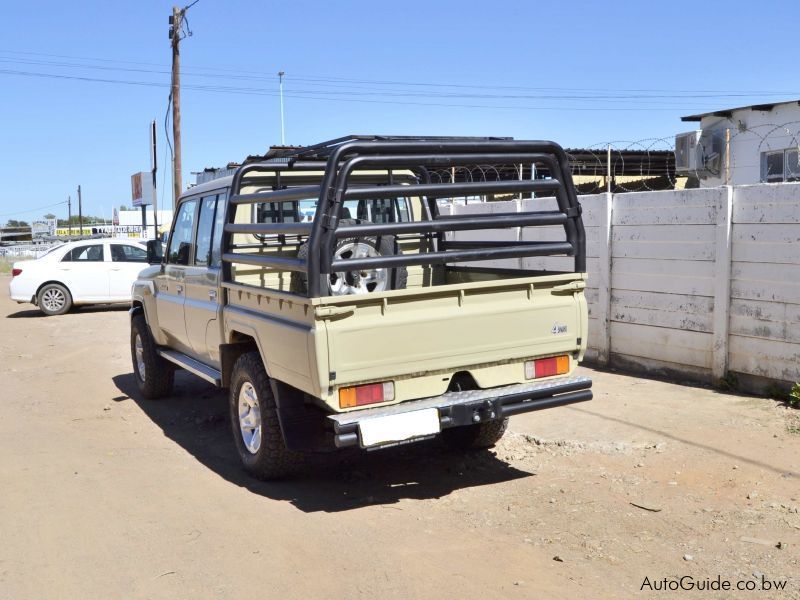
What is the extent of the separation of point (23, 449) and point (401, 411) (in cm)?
374

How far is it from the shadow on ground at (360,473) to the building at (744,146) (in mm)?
11096

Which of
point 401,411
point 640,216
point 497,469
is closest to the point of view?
point 401,411

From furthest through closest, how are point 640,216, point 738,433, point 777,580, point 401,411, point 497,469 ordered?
1. point 640,216
2. point 738,433
3. point 497,469
4. point 401,411
5. point 777,580

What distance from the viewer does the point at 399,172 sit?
23.7ft

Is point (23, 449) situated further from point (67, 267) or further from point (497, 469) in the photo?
point (67, 267)

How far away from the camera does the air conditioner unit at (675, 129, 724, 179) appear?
55.5 feet

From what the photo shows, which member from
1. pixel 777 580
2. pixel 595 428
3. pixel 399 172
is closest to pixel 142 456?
pixel 399 172

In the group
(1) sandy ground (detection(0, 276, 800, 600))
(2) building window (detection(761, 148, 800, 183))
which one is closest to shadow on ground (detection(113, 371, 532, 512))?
(1) sandy ground (detection(0, 276, 800, 600))

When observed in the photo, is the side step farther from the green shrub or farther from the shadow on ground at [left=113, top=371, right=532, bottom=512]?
the green shrub

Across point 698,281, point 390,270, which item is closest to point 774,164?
point 698,281

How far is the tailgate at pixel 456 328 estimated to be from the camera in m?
4.84

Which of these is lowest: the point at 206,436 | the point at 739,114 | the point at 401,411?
the point at 206,436

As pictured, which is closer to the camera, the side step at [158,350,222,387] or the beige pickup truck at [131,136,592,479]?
the beige pickup truck at [131,136,592,479]

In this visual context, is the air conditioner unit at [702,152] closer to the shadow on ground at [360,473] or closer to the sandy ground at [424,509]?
the sandy ground at [424,509]
